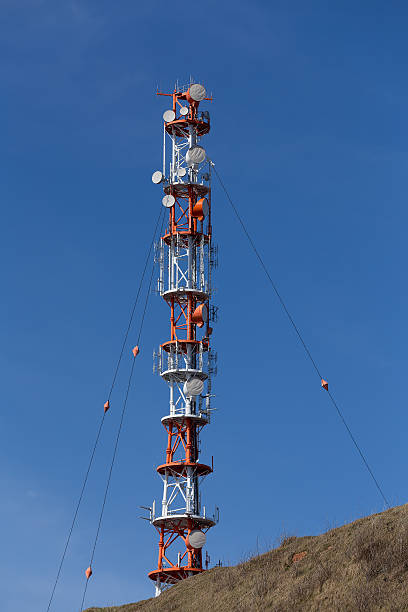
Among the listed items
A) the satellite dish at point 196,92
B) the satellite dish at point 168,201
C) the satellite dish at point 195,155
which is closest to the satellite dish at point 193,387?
the satellite dish at point 168,201

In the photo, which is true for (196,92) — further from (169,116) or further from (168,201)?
(168,201)

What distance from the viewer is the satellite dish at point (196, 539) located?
5819cm

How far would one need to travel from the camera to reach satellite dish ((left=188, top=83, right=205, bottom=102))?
232 feet

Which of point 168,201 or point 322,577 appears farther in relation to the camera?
point 168,201

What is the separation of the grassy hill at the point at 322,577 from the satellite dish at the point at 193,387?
1990 cm

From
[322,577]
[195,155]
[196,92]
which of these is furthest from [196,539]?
[196,92]

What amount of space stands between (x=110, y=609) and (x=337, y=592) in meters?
15.4

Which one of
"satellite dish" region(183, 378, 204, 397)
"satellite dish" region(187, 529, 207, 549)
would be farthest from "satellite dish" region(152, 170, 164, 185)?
"satellite dish" region(187, 529, 207, 549)

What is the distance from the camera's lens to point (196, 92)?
70688 millimetres

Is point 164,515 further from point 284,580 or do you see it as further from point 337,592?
point 337,592

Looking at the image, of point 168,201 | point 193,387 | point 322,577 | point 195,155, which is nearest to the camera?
point 322,577

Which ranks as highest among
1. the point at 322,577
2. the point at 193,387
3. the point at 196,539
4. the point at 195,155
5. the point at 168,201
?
the point at 195,155

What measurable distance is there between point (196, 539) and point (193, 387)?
9.13 m

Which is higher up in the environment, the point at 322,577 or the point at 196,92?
the point at 196,92
